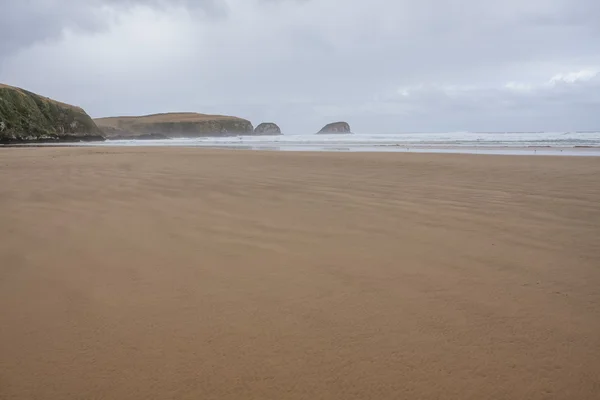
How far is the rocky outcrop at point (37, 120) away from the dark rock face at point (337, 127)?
333 feet

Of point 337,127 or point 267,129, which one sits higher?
point 337,127

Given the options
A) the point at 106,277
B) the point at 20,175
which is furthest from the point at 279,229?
the point at 20,175

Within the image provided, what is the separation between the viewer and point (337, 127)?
504 ft

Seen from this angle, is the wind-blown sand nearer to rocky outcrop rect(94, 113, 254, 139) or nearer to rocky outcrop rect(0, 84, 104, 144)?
rocky outcrop rect(0, 84, 104, 144)

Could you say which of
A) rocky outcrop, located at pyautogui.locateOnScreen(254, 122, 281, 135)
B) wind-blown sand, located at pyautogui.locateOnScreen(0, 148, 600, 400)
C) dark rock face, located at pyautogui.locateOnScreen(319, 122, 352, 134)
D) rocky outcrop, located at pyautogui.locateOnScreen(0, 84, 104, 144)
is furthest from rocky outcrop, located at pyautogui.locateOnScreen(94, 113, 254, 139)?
wind-blown sand, located at pyautogui.locateOnScreen(0, 148, 600, 400)

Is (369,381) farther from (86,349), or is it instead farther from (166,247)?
(166,247)

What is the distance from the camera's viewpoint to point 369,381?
1661 millimetres

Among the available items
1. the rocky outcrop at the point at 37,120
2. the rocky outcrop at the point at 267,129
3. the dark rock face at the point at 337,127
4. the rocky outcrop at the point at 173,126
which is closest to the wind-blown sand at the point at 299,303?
the rocky outcrop at the point at 37,120

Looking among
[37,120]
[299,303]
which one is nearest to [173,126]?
[37,120]

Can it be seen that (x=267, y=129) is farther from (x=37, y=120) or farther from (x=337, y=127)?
(x=37, y=120)

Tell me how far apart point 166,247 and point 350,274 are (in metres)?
1.73

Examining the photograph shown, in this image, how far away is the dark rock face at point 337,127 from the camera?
15325 cm

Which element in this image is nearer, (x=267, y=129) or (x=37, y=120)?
(x=37, y=120)

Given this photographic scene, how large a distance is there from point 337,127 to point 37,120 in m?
116
